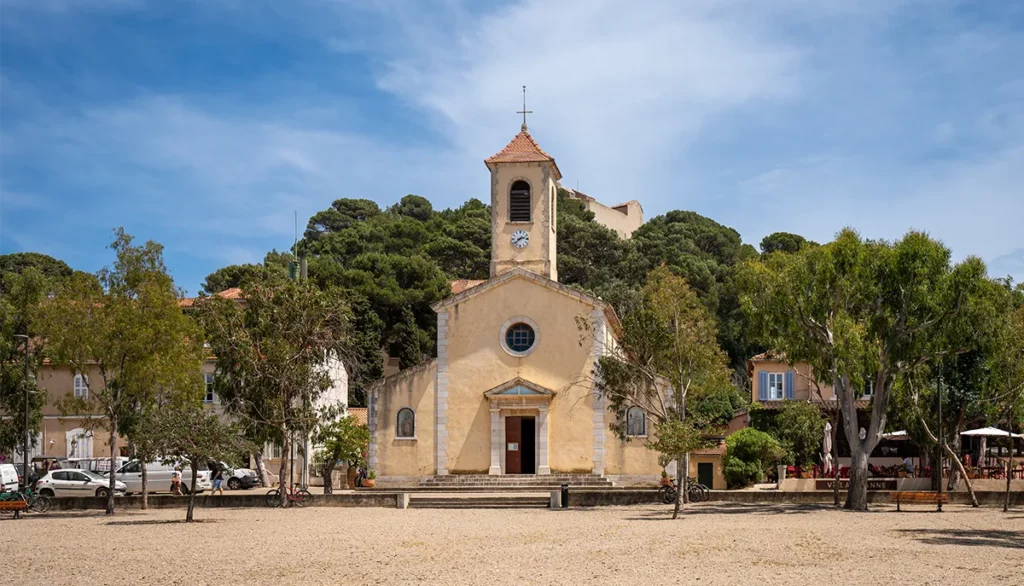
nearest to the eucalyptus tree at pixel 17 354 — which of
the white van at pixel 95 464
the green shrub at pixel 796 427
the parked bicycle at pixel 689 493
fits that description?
the white van at pixel 95 464

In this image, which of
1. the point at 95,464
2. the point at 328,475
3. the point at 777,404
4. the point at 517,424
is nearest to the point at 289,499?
the point at 328,475

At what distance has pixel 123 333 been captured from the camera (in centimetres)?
3250

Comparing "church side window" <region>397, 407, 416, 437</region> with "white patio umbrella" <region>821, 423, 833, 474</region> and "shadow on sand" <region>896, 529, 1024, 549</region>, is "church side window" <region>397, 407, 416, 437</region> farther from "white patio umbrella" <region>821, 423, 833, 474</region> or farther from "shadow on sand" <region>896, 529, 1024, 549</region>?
"shadow on sand" <region>896, 529, 1024, 549</region>

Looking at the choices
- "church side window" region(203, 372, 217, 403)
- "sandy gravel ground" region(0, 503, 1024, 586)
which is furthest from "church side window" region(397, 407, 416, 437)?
"church side window" region(203, 372, 217, 403)

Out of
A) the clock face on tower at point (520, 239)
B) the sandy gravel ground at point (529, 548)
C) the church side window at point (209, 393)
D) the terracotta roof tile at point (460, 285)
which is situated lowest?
the sandy gravel ground at point (529, 548)

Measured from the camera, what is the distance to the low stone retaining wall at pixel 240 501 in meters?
34.6

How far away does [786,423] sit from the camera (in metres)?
42.8

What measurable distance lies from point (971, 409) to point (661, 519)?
15015 mm

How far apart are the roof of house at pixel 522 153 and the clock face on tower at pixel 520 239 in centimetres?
277

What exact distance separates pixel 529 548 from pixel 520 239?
2503 cm

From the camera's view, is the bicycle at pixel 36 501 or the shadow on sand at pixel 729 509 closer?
the shadow on sand at pixel 729 509

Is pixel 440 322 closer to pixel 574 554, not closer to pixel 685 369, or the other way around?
pixel 685 369

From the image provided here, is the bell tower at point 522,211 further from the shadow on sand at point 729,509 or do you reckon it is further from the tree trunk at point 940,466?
the tree trunk at point 940,466

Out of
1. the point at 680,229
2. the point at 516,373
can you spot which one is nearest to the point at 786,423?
the point at 516,373
